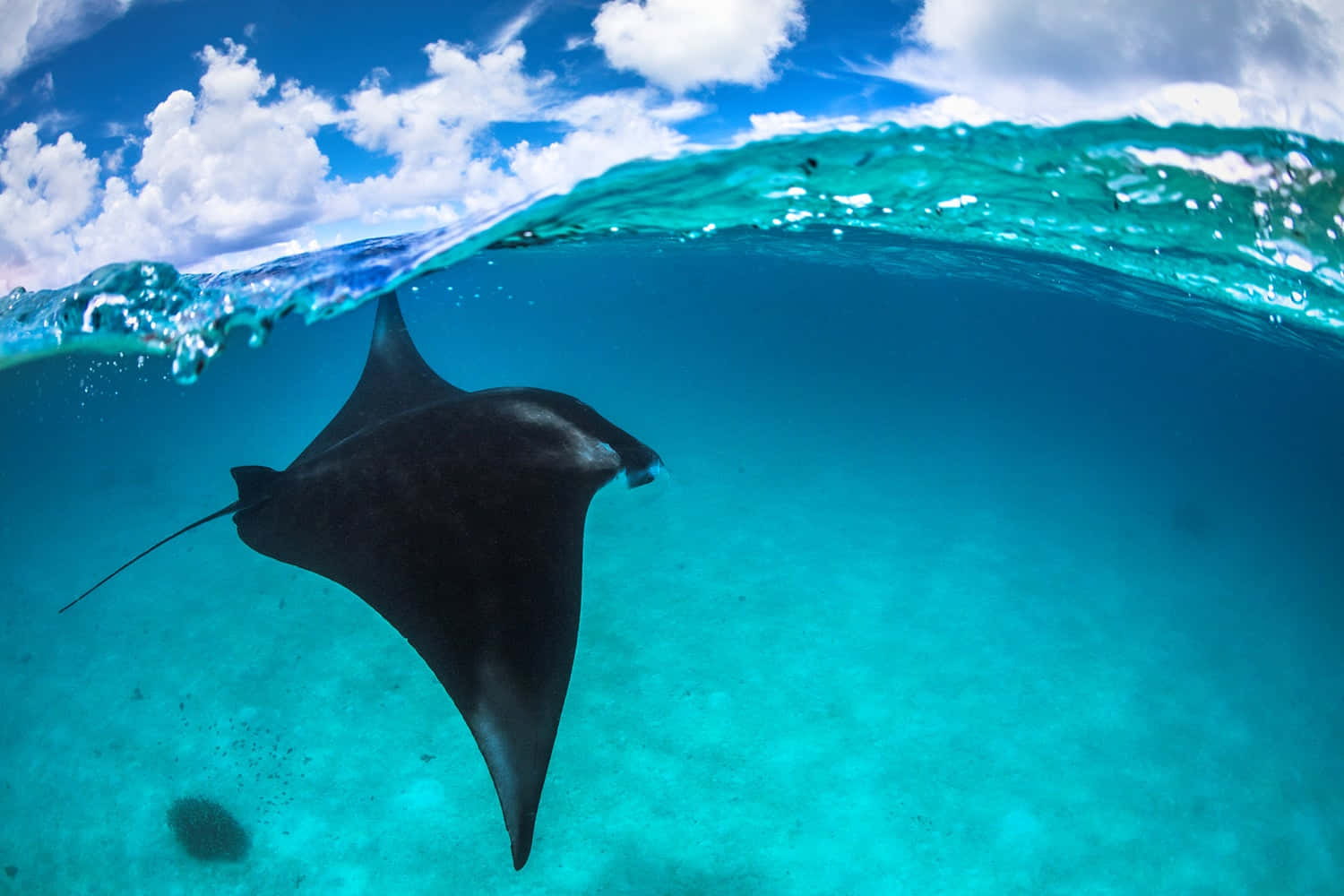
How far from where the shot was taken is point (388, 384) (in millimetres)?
7504

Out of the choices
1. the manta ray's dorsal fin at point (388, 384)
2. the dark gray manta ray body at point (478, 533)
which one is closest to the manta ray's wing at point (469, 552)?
the dark gray manta ray body at point (478, 533)

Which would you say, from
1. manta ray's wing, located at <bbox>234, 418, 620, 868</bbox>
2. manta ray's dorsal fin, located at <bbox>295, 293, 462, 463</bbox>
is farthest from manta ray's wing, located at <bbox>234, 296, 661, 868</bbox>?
manta ray's dorsal fin, located at <bbox>295, 293, 462, 463</bbox>

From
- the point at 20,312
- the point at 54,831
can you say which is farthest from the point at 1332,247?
the point at 20,312

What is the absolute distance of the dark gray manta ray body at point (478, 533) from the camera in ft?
10.8

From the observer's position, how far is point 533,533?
14.4ft

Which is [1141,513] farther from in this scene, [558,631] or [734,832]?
[558,631]

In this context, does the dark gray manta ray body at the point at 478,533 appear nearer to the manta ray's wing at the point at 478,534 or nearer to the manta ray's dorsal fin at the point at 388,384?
the manta ray's wing at the point at 478,534

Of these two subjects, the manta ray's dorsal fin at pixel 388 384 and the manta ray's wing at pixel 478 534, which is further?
the manta ray's dorsal fin at pixel 388 384

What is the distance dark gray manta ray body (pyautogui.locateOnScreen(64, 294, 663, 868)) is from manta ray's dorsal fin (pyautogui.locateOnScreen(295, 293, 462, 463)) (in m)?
0.64

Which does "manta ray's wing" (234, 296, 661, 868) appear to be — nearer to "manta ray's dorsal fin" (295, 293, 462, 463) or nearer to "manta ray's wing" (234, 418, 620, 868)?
"manta ray's wing" (234, 418, 620, 868)

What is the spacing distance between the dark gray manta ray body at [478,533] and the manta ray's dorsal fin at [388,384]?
0.64 metres

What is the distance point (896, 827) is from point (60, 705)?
1177 centimetres

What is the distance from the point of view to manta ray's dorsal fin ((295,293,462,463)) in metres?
6.98

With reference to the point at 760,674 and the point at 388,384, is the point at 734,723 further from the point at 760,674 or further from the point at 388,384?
the point at 388,384
